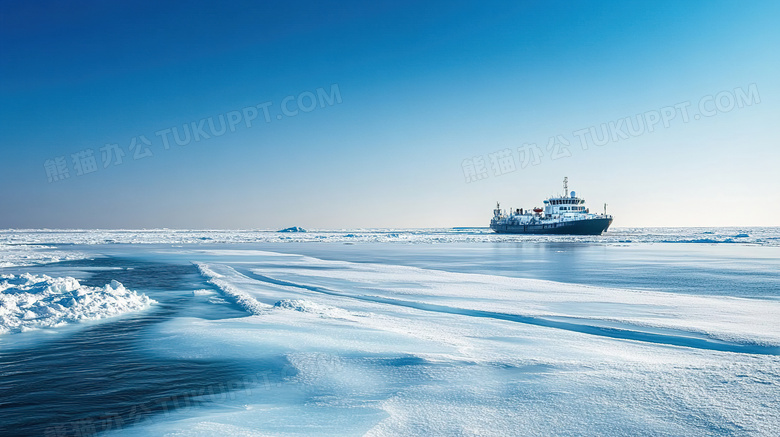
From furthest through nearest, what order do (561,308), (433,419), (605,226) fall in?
(605,226) → (561,308) → (433,419)

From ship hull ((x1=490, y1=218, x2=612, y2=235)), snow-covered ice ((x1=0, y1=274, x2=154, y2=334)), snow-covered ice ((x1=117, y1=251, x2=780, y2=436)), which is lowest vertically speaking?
snow-covered ice ((x1=117, y1=251, x2=780, y2=436))

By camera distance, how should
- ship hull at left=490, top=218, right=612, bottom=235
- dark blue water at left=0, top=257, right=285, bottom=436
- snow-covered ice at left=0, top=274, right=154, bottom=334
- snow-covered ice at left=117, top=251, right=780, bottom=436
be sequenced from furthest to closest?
ship hull at left=490, top=218, right=612, bottom=235 → snow-covered ice at left=0, top=274, right=154, bottom=334 → dark blue water at left=0, top=257, right=285, bottom=436 → snow-covered ice at left=117, top=251, right=780, bottom=436

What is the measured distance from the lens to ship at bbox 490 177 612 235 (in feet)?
243

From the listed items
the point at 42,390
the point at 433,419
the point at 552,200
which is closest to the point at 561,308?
the point at 433,419

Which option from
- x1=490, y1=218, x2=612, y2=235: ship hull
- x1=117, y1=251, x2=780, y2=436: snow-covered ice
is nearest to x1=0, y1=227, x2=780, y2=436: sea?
x1=117, y1=251, x2=780, y2=436: snow-covered ice

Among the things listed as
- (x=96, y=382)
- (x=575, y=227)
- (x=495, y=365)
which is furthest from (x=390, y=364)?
(x=575, y=227)

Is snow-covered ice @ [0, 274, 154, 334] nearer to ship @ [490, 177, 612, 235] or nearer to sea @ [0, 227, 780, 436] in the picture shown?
sea @ [0, 227, 780, 436]

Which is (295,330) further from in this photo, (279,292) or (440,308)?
(279,292)

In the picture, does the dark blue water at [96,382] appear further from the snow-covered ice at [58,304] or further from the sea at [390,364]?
the snow-covered ice at [58,304]

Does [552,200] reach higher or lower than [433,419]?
higher

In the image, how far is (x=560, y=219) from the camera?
266 ft

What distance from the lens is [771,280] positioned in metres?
13.0

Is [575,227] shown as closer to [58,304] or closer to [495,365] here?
[58,304]

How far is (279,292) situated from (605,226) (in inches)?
2883
